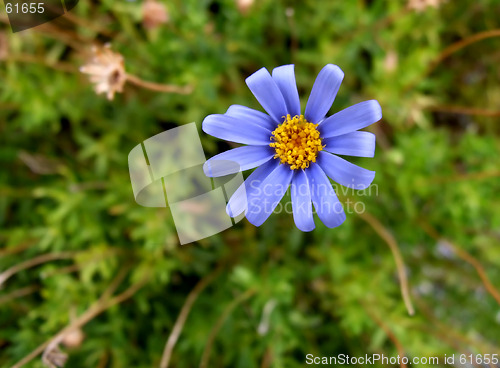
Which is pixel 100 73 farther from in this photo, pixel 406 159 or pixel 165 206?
pixel 406 159

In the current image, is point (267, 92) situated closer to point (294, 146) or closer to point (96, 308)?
point (294, 146)

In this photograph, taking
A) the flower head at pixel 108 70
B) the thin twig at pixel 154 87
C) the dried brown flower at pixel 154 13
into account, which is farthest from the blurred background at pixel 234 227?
the flower head at pixel 108 70

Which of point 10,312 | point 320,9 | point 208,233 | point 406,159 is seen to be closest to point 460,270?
point 406,159

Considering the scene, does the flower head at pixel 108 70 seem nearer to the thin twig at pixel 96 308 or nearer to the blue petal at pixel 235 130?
the blue petal at pixel 235 130

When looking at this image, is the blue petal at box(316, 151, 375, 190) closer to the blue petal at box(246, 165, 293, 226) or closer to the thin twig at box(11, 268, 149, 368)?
the blue petal at box(246, 165, 293, 226)

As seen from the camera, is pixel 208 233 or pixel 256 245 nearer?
pixel 208 233

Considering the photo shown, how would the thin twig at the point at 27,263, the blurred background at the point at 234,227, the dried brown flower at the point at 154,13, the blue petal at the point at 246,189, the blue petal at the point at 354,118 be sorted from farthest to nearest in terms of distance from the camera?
1. the blurred background at the point at 234,227
2. the dried brown flower at the point at 154,13
3. the thin twig at the point at 27,263
4. the blue petal at the point at 246,189
5. the blue petal at the point at 354,118

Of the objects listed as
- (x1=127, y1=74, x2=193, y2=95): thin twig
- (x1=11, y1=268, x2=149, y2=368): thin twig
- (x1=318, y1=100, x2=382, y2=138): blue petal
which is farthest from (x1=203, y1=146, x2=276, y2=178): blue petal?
(x1=11, y1=268, x2=149, y2=368): thin twig
